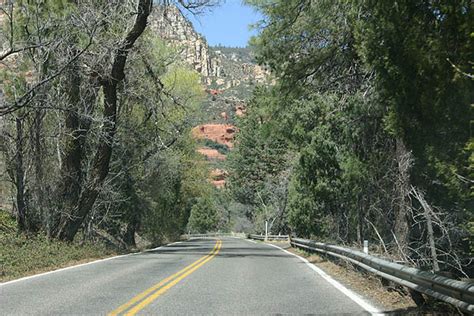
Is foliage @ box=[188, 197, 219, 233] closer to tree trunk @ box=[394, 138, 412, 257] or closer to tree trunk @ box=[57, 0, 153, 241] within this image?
tree trunk @ box=[57, 0, 153, 241]

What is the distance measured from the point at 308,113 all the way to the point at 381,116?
4.81 metres

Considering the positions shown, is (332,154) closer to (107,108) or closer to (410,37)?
(107,108)

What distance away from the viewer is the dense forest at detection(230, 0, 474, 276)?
872 cm

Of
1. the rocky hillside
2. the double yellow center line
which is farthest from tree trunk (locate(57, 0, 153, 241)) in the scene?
the double yellow center line

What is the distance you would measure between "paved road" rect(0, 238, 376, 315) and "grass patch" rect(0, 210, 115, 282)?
1178 mm

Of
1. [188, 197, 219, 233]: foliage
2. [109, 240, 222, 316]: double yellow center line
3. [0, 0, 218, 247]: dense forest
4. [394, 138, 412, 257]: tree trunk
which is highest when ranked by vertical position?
[188, 197, 219, 233]: foliage

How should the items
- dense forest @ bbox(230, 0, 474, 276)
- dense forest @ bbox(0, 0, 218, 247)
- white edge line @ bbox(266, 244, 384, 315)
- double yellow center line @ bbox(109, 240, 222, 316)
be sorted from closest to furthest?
double yellow center line @ bbox(109, 240, 222, 316) → white edge line @ bbox(266, 244, 384, 315) → dense forest @ bbox(230, 0, 474, 276) → dense forest @ bbox(0, 0, 218, 247)

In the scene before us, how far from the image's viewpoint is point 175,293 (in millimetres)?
10344

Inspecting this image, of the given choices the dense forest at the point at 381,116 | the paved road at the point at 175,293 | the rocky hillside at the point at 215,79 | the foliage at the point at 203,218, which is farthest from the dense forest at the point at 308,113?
the foliage at the point at 203,218

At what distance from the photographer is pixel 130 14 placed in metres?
20.8

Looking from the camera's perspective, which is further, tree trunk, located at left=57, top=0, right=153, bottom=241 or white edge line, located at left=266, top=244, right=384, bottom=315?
tree trunk, located at left=57, top=0, right=153, bottom=241

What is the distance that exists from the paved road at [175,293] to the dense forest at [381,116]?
2592 mm

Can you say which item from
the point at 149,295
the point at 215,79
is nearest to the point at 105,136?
the point at 149,295

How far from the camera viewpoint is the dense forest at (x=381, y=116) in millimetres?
Answer: 8719
